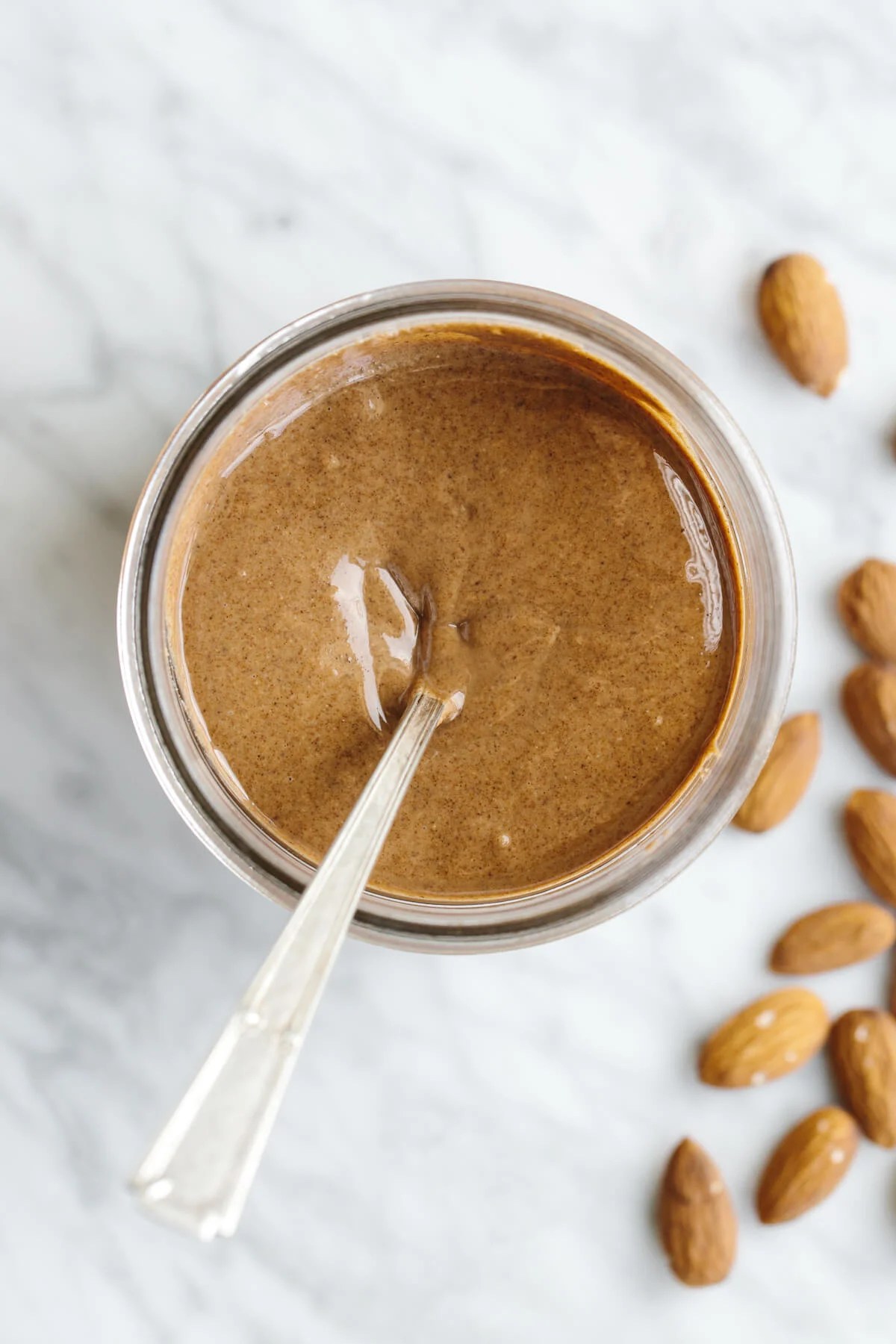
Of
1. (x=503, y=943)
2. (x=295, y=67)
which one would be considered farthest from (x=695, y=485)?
(x=295, y=67)

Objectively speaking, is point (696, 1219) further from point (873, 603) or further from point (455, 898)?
point (873, 603)

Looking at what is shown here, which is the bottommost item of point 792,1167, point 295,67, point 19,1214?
point 19,1214

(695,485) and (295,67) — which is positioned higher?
(295,67)

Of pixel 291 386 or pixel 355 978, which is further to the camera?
pixel 355 978

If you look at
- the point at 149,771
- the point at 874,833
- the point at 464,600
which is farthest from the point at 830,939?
the point at 149,771

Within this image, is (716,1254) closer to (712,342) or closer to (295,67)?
(712,342)

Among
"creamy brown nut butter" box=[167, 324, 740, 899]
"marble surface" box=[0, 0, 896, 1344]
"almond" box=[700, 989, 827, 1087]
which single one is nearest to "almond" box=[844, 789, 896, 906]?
"marble surface" box=[0, 0, 896, 1344]

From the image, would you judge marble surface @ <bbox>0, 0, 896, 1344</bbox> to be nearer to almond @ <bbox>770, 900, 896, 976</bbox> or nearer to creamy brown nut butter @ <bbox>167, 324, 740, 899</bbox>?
almond @ <bbox>770, 900, 896, 976</bbox>
